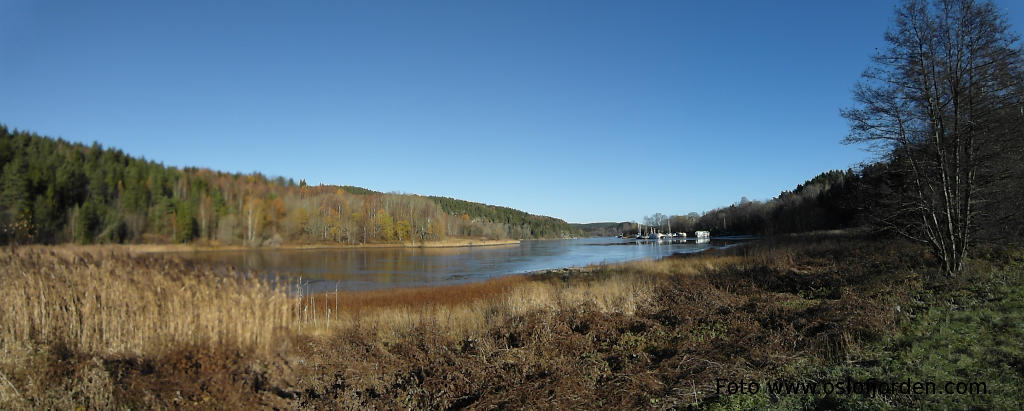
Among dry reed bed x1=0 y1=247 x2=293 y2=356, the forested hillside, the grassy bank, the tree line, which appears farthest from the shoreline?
the tree line

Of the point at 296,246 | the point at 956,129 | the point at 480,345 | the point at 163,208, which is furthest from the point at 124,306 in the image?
the point at 296,246

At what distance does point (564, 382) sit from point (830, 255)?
67.0 ft

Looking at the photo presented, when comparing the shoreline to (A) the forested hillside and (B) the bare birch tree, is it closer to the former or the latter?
(A) the forested hillside

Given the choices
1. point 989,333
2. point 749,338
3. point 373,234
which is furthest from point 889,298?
point 373,234

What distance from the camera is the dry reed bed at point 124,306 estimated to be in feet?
26.6

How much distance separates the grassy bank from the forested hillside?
623 centimetres

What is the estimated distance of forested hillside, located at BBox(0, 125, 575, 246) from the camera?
80.9 feet

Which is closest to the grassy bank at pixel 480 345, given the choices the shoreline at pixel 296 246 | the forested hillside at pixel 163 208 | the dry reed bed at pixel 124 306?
the dry reed bed at pixel 124 306

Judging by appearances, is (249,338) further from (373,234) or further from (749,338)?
(373,234)

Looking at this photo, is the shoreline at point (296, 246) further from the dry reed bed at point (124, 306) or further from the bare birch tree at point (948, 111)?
the bare birch tree at point (948, 111)

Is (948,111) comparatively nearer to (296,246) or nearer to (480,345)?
(480,345)

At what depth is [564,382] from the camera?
19.4ft

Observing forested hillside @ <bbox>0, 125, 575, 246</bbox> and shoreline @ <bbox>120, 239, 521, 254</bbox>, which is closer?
forested hillside @ <bbox>0, 125, 575, 246</bbox>

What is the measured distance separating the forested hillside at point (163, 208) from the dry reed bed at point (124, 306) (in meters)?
4.57
